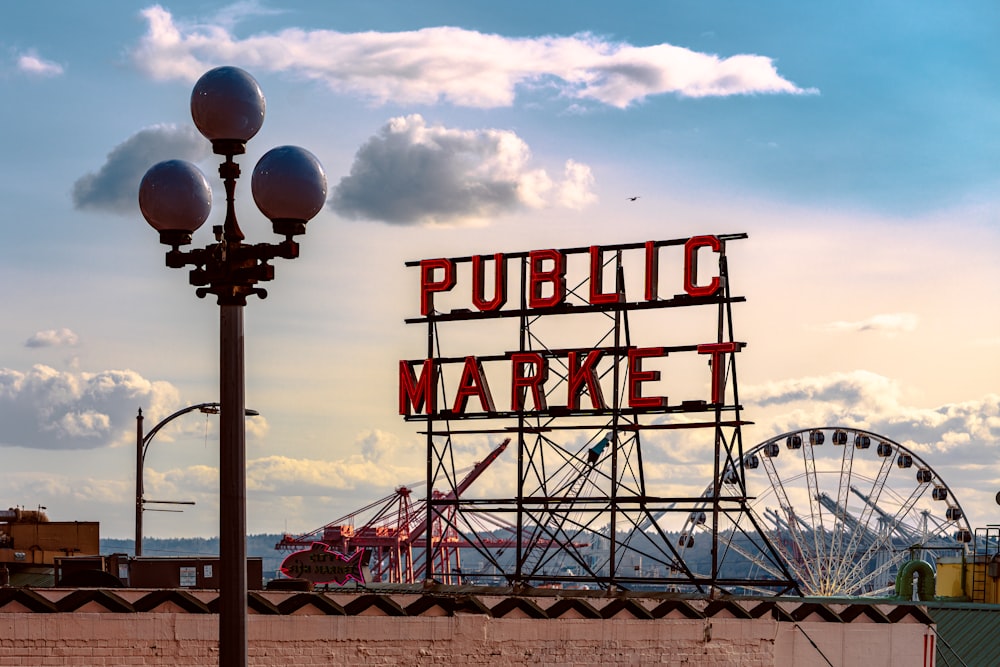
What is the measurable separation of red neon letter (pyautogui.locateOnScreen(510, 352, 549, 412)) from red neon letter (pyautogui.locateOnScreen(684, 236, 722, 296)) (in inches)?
225

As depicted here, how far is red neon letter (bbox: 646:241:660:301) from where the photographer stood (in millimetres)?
49906

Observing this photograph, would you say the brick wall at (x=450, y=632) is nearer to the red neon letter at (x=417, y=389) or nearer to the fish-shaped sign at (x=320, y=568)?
the red neon letter at (x=417, y=389)

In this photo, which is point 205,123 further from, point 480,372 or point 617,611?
point 480,372

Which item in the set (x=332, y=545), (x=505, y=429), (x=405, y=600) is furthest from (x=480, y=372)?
(x=332, y=545)

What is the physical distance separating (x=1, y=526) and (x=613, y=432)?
37.4m

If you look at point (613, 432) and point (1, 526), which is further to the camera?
point (1, 526)

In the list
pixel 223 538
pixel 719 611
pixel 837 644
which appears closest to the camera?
pixel 223 538

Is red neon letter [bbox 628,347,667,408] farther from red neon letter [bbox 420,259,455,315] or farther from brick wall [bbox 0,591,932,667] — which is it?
brick wall [bbox 0,591,932,667]

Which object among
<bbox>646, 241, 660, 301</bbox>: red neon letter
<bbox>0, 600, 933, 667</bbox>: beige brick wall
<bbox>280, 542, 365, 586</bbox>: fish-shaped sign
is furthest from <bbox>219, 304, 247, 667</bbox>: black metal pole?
<bbox>280, 542, 365, 586</bbox>: fish-shaped sign

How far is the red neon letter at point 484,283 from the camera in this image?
52.6m

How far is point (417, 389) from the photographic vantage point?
53.9 meters

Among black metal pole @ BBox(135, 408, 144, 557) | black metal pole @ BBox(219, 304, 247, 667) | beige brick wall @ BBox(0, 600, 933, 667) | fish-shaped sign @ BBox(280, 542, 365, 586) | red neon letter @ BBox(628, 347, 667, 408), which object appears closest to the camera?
black metal pole @ BBox(219, 304, 247, 667)

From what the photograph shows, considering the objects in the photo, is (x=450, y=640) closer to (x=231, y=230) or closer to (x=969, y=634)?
(x=231, y=230)

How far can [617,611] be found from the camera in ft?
90.7
